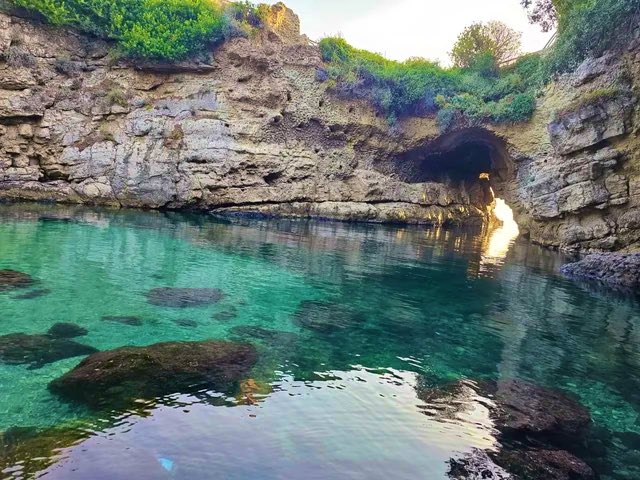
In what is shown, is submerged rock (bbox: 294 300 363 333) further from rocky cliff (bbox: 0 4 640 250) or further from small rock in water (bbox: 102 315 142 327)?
rocky cliff (bbox: 0 4 640 250)

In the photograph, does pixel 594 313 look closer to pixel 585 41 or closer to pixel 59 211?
pixel 585 41

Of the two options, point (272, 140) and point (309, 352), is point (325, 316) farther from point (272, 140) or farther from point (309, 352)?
point (272, 140)

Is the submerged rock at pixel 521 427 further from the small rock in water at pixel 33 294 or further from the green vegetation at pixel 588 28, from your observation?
the green vegetation at pixel 588 28

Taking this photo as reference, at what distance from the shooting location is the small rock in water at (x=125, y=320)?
6.81 m

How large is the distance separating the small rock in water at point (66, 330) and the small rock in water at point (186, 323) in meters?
1.24

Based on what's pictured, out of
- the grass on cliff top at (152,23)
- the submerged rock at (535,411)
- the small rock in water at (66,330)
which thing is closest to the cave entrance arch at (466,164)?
the grass on cliff top at (152,23)

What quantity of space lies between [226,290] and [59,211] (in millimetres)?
13661

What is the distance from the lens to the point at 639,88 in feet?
62.4

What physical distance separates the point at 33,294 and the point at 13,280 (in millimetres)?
965

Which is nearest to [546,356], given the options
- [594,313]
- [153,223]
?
[594,313]

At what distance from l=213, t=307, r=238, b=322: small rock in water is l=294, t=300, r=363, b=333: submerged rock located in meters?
1.01

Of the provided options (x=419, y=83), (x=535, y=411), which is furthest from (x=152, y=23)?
(x=535, y=411)

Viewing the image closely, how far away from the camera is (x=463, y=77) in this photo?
98.1ft

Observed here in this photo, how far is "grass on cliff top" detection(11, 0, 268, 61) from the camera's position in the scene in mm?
25141
